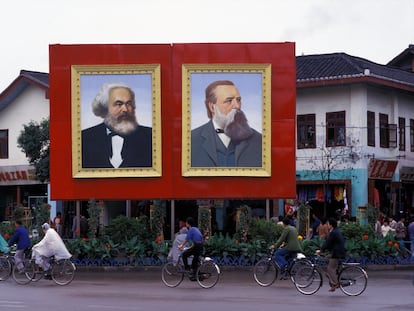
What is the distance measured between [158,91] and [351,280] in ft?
44.4

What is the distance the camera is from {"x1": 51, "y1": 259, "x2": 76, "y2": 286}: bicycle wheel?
24.2m

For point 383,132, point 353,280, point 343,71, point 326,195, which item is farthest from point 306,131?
point 353,280

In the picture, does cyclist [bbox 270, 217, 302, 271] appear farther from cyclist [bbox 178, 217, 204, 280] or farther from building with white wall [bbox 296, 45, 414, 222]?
building with white wall [bbox 296, 45, 414, 222]

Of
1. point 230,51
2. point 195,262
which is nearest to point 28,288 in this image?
point 195,262

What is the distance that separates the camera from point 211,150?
3216 centimetres

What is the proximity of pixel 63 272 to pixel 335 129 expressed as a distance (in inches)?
895

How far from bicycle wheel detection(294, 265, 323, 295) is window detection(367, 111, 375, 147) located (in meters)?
23.4

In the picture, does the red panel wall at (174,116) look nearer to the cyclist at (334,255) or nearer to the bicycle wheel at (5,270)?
the bicycle wheel at (5,270)

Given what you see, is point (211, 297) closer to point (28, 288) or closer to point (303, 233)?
point (28, 288)

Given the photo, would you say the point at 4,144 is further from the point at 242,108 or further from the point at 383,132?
the point at 242,108

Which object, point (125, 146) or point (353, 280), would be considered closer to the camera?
point (353, 280)

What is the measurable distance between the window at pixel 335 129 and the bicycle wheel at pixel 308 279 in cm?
2299

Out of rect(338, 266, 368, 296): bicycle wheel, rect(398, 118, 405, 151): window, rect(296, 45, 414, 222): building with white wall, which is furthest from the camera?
rect(398, 118, 405, 151): window

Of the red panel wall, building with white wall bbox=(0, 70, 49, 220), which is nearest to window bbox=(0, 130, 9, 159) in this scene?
building with white wall bbox=(0, 70, 49, 220)
